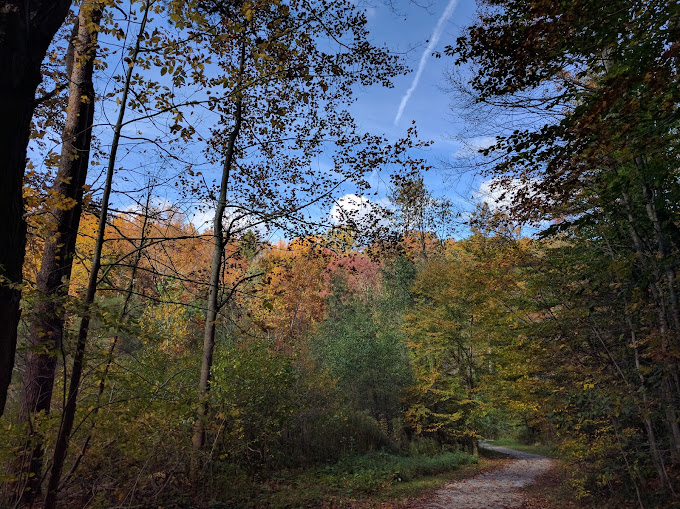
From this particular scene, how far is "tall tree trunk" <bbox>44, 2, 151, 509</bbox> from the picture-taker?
2.74m

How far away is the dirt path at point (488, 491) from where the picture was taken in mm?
8711

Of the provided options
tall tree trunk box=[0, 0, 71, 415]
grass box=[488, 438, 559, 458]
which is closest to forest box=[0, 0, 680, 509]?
tall tree trunk box=[0, 0, 71, 415]

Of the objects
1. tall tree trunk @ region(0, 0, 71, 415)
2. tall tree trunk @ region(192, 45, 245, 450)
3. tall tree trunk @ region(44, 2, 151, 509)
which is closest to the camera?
tall tree trunk @ region(0, 0, 71, 415)

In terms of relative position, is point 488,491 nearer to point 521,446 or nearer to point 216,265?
point 216,265

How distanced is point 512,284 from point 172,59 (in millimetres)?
9553

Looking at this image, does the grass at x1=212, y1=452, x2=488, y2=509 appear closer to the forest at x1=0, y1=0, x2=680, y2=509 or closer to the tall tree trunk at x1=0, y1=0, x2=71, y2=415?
the forest at x1=0, y1=0, x2=680, y2=509

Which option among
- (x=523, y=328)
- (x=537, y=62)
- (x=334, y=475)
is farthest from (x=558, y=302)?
(x=334, y=475)

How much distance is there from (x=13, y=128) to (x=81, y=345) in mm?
1531

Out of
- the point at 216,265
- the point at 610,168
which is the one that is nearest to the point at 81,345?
the point at 216,265

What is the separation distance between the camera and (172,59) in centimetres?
333

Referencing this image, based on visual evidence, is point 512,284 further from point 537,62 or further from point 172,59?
point 172,59

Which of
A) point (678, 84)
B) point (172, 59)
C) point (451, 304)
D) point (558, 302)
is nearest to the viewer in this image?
point (172, 59)

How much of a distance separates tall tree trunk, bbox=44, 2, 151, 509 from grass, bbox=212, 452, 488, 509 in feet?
14.6

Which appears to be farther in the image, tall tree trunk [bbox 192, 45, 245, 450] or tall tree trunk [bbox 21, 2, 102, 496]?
tall tree trunk [bbox 192, 45, 245, 450]
